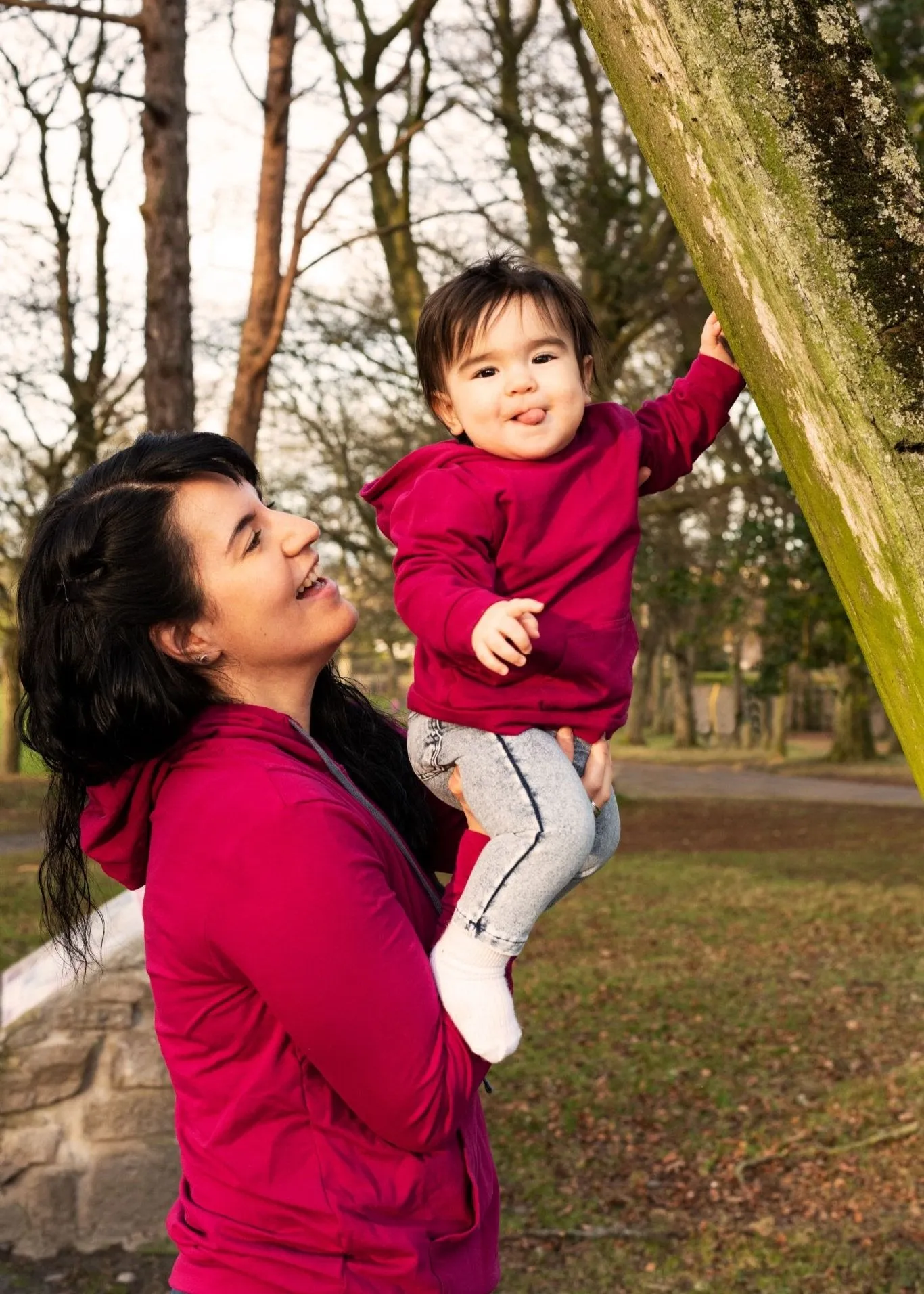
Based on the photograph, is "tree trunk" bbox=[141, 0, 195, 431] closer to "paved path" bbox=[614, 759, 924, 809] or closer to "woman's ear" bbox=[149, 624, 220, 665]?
"woman's ear" bbox=[149, 624, 220, 665]

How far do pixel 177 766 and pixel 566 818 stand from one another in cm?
50

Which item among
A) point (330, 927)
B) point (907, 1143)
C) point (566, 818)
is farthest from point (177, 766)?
point (907, 1143)

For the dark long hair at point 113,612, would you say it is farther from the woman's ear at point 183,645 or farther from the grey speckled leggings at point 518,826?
the grey speckled leggings at point 518,826

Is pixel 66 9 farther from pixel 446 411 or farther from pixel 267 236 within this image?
pixel 446 411

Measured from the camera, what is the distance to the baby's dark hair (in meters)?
1.92

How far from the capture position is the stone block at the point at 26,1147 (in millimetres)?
4691

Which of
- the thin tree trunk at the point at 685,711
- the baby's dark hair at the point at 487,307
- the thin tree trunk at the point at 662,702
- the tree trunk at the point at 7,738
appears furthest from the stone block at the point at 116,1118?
the thin tree trunk at the point at 662,702

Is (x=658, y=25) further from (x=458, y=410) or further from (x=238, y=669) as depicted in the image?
(x=238, y=669)

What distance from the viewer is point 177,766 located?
173cm

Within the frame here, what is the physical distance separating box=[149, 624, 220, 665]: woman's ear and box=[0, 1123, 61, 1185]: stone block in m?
3.52

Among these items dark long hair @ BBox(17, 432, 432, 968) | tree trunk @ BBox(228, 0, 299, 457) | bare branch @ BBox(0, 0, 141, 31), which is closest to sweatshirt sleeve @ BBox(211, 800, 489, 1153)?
dark long hair @ BBox(17, 432, 432, 968)

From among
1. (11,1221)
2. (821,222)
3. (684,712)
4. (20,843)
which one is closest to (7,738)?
(20,843)

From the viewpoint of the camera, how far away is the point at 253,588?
1.76 m

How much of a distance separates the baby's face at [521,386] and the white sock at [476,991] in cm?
67
